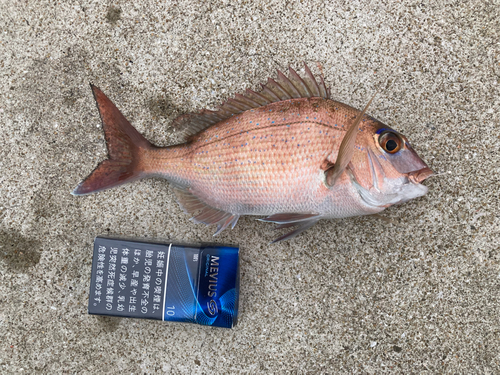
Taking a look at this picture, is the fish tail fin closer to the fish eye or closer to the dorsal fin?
the dorsal fin

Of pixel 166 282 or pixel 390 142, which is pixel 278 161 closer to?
pixel 390 142

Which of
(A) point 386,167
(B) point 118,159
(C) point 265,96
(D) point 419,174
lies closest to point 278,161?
(C) point 265,96

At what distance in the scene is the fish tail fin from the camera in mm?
1523

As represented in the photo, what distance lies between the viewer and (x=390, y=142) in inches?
52.4

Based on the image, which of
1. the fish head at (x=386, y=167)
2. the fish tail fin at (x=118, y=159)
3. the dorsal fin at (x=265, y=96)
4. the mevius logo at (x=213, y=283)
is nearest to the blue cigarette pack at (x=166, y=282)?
the mevius logo at (x=213, y=283)

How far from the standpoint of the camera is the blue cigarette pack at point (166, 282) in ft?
5.05

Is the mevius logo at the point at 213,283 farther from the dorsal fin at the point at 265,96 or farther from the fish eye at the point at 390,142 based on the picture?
the fish eye at the point at 390,142

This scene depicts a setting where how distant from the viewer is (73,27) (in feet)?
5.86

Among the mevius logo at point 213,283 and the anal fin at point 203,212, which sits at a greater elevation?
the anal fin at point 203,212

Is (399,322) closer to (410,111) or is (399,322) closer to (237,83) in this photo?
(410,111)

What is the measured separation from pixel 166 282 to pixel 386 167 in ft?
3.80

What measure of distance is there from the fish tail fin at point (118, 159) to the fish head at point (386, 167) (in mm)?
1011

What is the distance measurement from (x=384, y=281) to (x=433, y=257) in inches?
11.3

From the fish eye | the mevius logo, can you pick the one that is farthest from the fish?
the mevius logo
